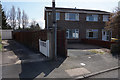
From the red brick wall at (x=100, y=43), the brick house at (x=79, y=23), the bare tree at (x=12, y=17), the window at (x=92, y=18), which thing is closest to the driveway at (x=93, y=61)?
the red brick wall at (x=100, y=43)

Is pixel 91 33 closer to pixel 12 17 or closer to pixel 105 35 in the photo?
pixel 105 35

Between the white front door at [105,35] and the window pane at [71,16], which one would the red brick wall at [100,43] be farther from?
the white front door at [105,35]

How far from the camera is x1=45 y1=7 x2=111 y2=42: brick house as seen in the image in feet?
56.0

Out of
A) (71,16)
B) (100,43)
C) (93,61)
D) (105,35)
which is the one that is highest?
(71,16)

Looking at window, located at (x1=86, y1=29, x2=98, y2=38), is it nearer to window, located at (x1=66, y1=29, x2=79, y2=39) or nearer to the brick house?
the brick house

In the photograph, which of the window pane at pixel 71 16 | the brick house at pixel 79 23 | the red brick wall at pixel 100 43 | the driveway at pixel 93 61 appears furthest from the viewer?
the window pane at pixel 71 16

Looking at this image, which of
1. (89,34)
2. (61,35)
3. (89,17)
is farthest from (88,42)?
(61,35)

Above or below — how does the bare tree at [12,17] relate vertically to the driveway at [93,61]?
above

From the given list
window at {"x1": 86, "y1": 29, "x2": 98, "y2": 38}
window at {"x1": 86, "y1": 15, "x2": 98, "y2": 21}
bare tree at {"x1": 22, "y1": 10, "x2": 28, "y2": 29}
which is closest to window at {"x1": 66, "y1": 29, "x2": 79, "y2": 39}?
window at {"x1": 86, "y1": 29, "x2": 98, "y2": 38}

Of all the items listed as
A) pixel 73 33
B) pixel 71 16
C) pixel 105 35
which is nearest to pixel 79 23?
pixel 71 16

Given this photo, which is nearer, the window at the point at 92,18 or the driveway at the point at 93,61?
the driveway at the point at 93,61

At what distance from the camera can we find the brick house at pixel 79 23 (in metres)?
17.1

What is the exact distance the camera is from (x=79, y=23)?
18172mm

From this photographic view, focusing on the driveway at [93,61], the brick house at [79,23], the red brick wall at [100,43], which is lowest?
the driveway at [93,61]
